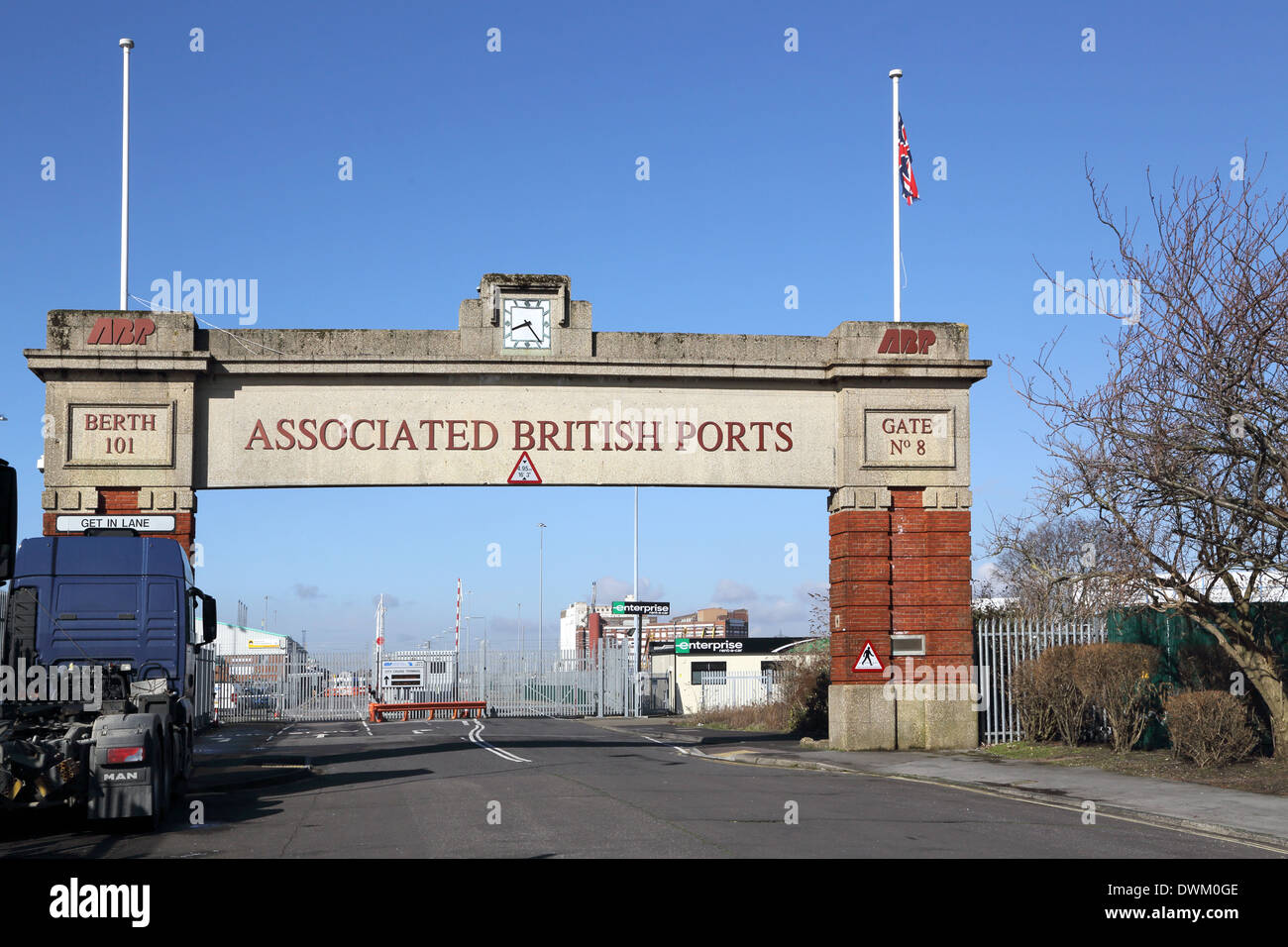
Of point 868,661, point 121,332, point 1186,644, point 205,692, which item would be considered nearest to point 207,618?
point 121,332

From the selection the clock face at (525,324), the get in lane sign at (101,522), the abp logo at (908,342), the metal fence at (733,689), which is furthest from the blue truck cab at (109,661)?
the metal fence at (733,689)

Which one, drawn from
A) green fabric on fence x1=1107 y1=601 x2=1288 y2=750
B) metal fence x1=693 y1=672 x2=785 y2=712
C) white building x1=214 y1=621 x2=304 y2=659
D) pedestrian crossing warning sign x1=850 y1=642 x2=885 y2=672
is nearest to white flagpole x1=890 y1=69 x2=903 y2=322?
pedestrian crossing warning sign x1=850 y1=642 x2=885 y2=672

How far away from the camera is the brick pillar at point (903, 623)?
24594 millimetres

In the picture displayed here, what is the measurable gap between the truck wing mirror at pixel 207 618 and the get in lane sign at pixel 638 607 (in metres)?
32.4

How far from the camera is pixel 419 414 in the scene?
24.8m

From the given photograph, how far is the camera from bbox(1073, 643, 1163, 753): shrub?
71.7ft

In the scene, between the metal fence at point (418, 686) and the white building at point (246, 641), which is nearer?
the metal fence at point (418, 686)

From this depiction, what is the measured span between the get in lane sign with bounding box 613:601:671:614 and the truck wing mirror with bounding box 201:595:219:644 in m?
32.4

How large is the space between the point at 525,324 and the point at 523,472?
297 cm

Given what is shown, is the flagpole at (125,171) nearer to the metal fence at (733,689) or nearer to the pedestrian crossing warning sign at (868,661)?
the pedestrian crossing warning sign at (868,661)

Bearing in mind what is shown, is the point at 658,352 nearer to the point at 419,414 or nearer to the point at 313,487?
the point at 419,414

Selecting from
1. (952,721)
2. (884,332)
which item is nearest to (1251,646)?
(952,721)

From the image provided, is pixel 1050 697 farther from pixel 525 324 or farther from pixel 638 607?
pixel 638 607

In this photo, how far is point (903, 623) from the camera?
2477 cm
